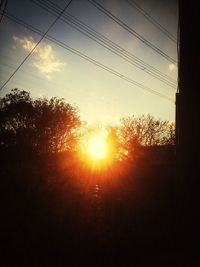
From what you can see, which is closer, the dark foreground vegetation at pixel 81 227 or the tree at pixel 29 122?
the dark foreground vegetation at pixel 81 227

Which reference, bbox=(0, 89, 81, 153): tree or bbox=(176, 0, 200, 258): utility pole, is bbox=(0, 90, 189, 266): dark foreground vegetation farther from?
bbox=(0, 89, 81, 153): tree

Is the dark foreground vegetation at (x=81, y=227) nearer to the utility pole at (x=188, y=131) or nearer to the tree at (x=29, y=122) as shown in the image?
the utility pole at (x=188, y=131)

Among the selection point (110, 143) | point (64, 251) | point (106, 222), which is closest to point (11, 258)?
point (64, 251)

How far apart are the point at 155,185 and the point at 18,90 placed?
32.2 meters

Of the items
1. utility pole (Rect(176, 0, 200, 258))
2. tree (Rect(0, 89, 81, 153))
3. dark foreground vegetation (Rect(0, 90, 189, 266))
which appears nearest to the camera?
→ utility pole (Rect(176, 0, 200, 258))

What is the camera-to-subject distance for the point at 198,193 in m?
5.26

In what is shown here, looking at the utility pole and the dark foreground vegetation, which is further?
the dark foreground vegetation

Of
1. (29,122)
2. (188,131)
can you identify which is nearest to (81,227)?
(188,131)

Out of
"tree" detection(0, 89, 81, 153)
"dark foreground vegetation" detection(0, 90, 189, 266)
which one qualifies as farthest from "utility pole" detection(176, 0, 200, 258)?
"tree" detection(0, 89, 81, 153)

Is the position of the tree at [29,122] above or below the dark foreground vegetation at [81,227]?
above

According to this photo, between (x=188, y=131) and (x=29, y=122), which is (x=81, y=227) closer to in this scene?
(x=188, y=131)

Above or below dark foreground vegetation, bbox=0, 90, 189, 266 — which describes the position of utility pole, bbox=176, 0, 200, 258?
above

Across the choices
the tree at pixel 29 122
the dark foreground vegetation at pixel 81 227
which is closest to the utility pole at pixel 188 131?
the dark foreground vegetation at pixel 81 227

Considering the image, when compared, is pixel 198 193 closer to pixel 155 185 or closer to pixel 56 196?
pixel 56 196
